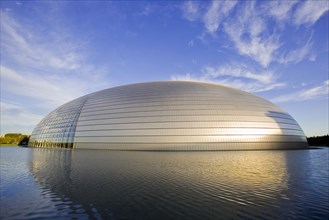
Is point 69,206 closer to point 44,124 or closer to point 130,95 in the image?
point 130,95

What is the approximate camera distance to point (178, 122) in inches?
1414

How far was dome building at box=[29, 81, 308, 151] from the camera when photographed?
115 feet

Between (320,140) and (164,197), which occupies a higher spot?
(320,140)

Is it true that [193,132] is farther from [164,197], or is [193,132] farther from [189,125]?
[164,197]

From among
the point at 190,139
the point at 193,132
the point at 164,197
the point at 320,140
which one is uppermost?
the point at 320,140

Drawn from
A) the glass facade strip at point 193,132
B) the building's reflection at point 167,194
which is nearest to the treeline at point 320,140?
the glass facade strip at point 193,132

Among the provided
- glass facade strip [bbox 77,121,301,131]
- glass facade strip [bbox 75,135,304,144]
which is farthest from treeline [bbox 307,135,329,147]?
glass facade strip [bbox 77,121,301,131]

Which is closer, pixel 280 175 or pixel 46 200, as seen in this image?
pixel 46 200

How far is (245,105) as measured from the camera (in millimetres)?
39812

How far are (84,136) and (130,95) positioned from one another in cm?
1061

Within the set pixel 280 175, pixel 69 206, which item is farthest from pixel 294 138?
pixel 69 206

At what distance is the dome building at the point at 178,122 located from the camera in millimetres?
35188

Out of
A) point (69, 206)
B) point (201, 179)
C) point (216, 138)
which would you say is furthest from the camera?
point (216, 138)

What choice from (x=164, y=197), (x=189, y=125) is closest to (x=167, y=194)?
(x=164, y=197)
